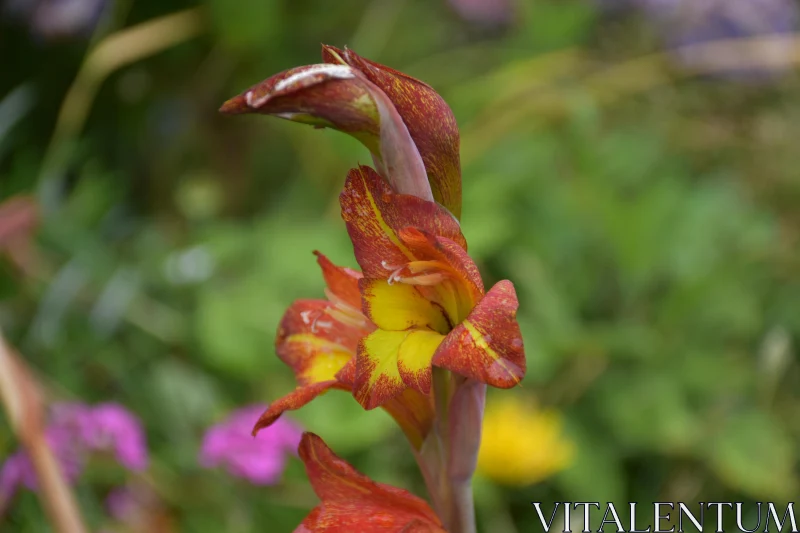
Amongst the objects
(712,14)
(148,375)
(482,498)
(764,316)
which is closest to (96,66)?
(148,375)

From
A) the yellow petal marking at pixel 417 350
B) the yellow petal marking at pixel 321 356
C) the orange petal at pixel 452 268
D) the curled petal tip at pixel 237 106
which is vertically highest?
the curled petal tip at pixel 237 106

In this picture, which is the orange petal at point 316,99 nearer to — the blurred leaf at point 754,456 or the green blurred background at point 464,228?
the green blurred background at point 464,228

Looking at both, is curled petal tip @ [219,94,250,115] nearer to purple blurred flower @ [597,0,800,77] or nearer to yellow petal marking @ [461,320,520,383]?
yellow petal marking @ [461,320,520,383]

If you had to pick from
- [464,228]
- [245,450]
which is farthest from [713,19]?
[245,450]

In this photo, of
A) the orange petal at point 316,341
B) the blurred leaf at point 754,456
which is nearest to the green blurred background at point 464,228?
the blurred leaf at point 754,456

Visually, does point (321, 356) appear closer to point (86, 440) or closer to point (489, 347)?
point (489, 347)

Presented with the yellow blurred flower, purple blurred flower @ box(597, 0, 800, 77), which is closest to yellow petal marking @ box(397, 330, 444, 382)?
the yellow blurred flower
